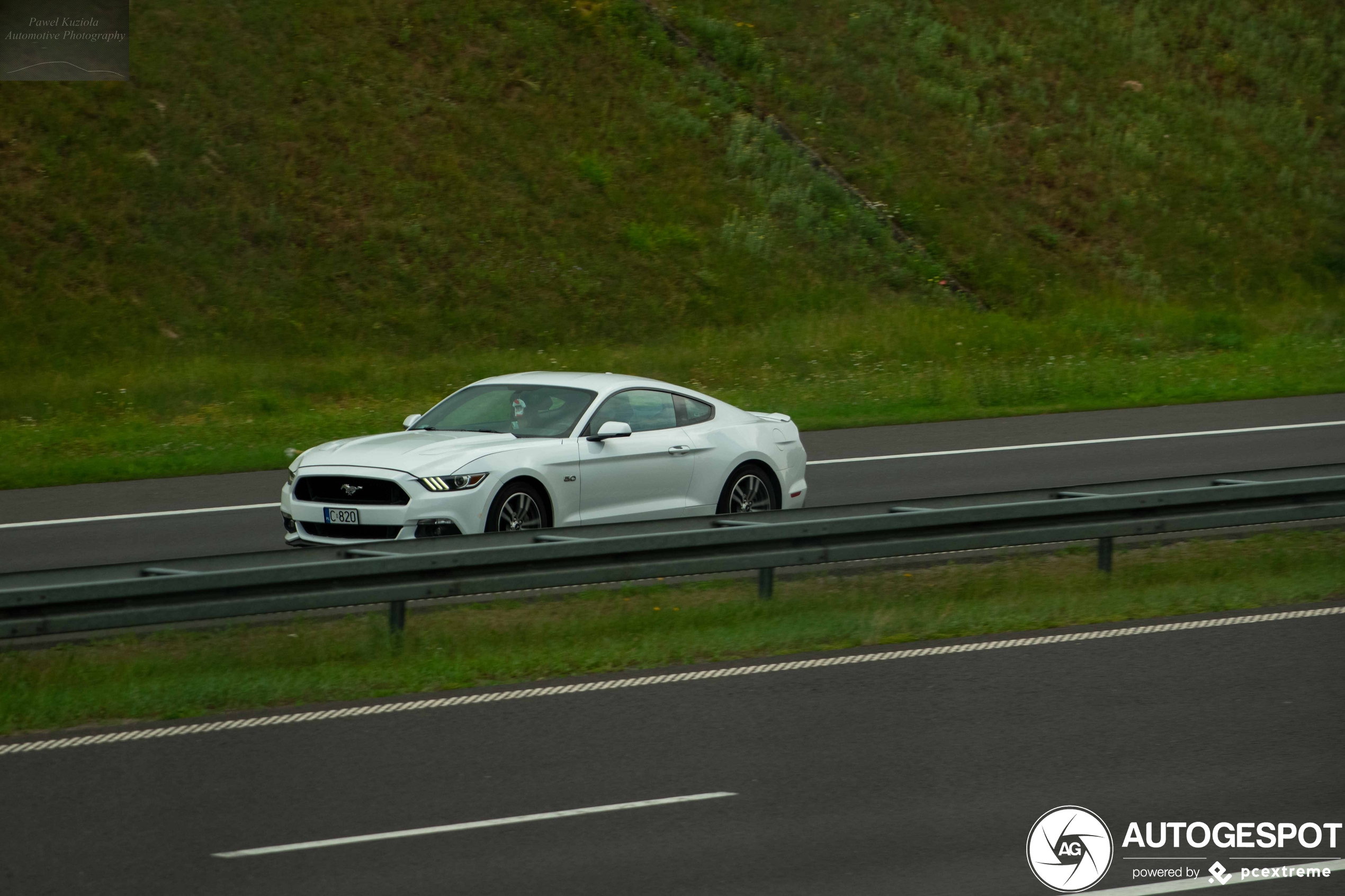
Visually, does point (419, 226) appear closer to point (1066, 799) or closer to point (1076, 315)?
point (1076, 315)

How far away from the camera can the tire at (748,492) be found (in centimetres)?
1293

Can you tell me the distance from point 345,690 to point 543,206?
71.6 ft

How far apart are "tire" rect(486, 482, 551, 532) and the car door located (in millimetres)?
385

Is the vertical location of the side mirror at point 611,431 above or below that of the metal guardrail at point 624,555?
above

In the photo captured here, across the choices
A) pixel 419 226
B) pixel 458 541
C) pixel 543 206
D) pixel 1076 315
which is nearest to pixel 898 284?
pixel 1076 315

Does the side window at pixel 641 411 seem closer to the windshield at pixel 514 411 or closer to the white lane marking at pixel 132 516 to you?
the windshield at pixel 514 411

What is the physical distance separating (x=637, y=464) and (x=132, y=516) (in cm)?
574

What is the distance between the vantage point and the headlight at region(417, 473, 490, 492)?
11008mm

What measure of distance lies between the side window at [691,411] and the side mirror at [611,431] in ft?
2.88

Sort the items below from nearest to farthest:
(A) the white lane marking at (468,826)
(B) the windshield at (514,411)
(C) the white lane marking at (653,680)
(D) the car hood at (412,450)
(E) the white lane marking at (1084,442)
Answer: (A) the white lane marking at (468,826), (C) the white lane marking at (653,680), (D) the car hood at (412,450), (B) the windshield at (514,411), (E) the white lane marking at (1084,442)

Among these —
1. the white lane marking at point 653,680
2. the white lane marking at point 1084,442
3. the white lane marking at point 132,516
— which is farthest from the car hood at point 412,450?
the white lane marking at point 1084,442

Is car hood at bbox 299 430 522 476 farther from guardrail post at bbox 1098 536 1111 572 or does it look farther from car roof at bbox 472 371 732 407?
guardrail post at bbox 1098 536 1111 572

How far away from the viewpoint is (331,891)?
5.50 metres

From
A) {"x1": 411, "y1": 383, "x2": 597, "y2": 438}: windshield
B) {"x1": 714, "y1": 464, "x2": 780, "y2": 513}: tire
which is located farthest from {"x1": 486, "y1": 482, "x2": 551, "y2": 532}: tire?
{"x1": 714, "y1": 464, "x2": 780, "y2": 513}: tire
